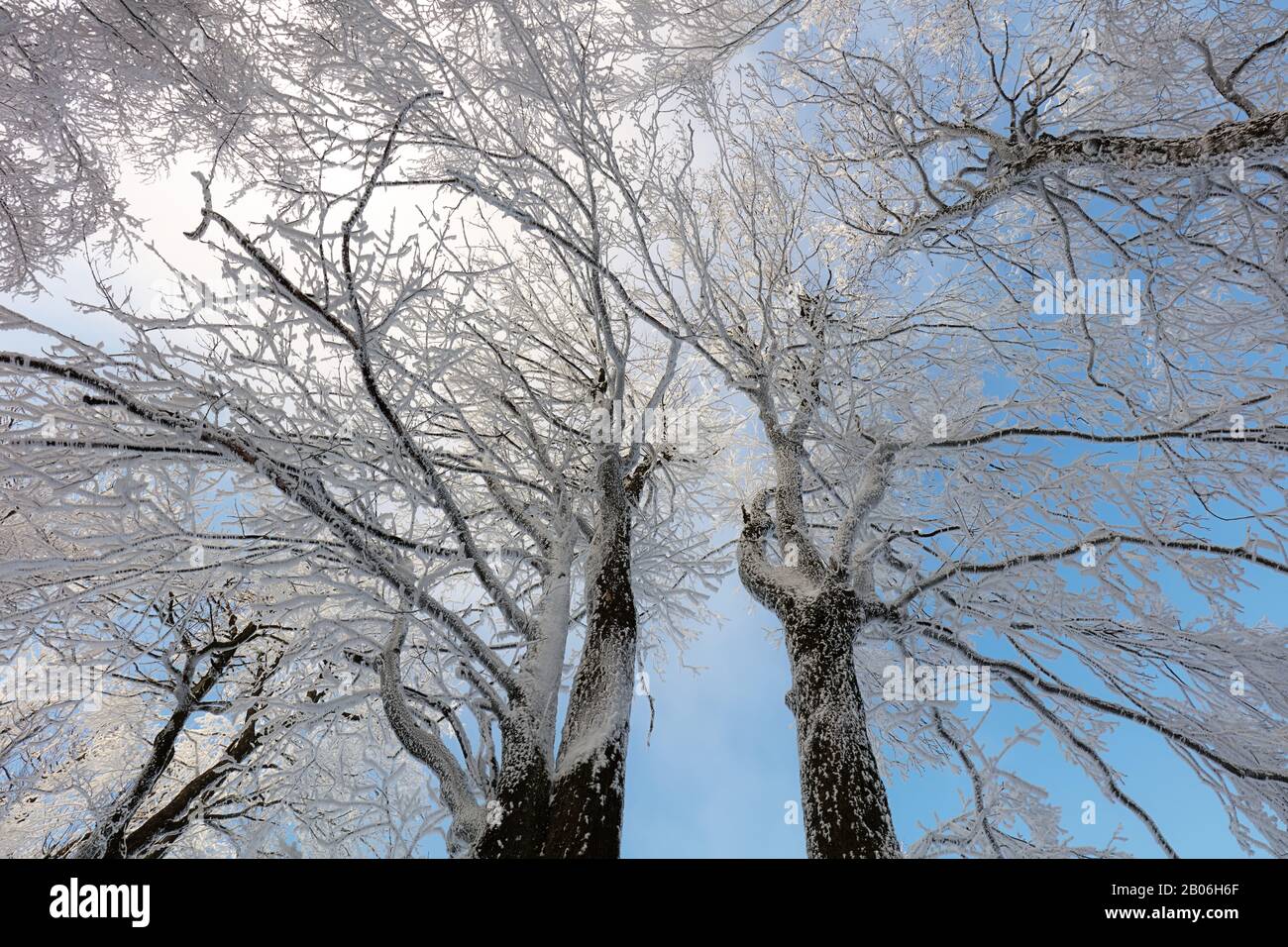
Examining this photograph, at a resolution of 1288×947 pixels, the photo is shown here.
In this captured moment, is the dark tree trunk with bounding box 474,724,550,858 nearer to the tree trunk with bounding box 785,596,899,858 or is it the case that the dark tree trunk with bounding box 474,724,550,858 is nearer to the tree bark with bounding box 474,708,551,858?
the tree bark with bounding box 474,708,551,858

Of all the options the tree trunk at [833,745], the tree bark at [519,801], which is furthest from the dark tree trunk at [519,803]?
the tree trunk at [833,745]

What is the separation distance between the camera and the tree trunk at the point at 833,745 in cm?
268

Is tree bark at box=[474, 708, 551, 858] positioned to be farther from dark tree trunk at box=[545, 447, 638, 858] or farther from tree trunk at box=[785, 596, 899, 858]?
tree trunk at box=[785, 596, 899, 858]

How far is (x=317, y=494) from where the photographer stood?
8.57 feet

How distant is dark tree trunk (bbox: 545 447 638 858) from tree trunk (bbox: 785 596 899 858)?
0.97 m

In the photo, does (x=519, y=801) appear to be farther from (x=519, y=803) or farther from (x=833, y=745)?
(x=833, y=745)

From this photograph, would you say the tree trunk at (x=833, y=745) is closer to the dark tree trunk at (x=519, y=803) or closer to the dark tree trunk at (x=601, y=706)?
the dark tree trunk at (x=601, y=706)

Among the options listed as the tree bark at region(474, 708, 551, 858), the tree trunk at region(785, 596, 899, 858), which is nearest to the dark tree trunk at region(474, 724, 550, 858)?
the tree bark at region(474, 708, 551, 858)

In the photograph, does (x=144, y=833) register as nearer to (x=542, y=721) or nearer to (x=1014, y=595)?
(x=542, y=721)

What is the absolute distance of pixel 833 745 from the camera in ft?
9.93

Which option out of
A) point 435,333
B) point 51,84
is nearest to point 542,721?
point 435,333

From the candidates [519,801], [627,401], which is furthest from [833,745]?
[627,401]

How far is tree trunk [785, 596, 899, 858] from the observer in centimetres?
268
